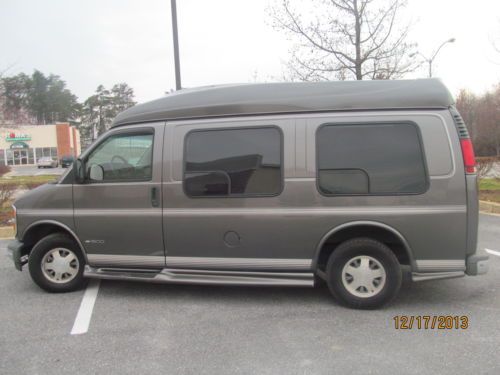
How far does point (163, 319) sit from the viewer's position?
4.18 m

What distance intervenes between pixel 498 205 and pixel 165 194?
900cm

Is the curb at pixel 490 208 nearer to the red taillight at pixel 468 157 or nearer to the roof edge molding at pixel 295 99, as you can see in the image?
the red taillight at pixel 468 157

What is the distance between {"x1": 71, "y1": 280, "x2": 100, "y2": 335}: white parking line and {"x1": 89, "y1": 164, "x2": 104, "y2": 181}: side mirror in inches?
53.5

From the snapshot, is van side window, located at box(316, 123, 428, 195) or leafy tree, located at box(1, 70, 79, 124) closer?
van side window, located at box(316, 123, 428, 195)

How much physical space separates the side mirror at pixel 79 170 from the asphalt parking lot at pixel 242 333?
4.44 ft

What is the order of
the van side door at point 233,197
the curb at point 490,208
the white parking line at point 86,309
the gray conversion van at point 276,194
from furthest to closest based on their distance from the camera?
1. the curb at point 490,208
2. the van side door at point 233,197
3. the gray conversion van at point 276,194
4. the white parking line at point 86,309

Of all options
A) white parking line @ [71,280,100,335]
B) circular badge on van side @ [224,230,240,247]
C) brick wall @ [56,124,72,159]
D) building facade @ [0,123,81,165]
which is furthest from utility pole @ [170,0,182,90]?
brick wall @ [56,124,72,159]

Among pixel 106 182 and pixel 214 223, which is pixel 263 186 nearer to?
pixel 214 223

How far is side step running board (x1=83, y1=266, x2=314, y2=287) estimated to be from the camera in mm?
4366

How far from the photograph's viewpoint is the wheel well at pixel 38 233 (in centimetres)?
495

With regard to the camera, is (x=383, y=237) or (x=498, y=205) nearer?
(x=383, y=237)

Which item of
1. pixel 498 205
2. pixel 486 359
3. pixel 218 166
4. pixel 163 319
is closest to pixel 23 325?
pixel 163 319

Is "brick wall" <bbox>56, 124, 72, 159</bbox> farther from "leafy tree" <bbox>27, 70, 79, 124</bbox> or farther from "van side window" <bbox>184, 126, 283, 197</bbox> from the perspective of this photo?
"van side window" <bbox>184, 126, 283, 197</bbox>

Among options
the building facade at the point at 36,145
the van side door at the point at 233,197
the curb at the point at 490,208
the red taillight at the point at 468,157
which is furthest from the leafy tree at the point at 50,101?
the red taillight at the point at 468,157
